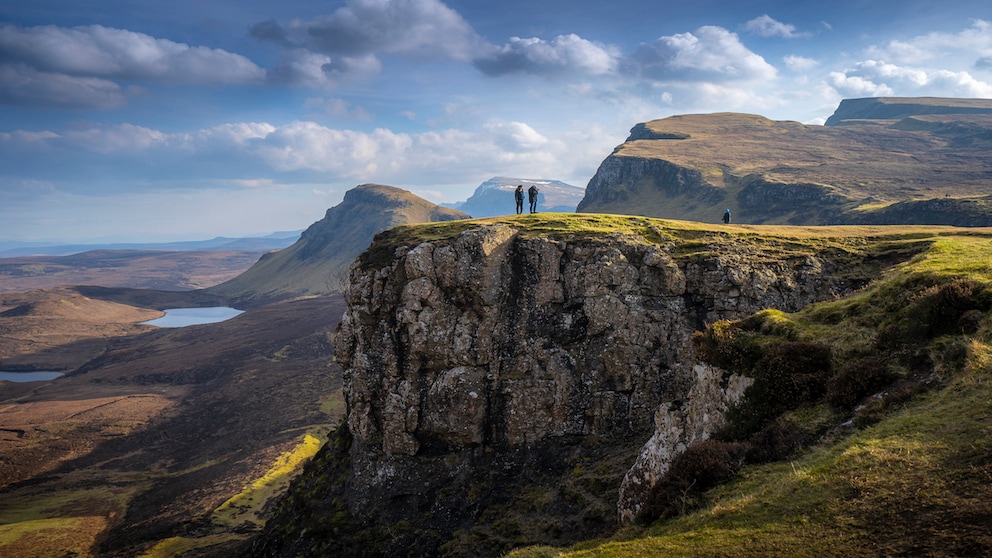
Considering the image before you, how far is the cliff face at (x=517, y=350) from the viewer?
1393 inches

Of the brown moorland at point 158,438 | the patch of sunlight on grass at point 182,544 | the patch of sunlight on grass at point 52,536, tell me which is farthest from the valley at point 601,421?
the patch of sunlight on grass at point 182,544

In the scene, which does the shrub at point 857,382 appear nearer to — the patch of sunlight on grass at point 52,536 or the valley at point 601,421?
the valley at point 601,421

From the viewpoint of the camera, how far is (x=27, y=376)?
16388 centimetres

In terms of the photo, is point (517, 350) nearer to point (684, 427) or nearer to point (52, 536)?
point (684, 427)

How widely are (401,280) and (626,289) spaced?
713 inches

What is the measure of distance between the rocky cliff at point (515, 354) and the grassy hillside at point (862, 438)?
15551 millimetres

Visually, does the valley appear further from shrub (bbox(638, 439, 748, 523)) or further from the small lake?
the small lake

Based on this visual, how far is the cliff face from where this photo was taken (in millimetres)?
35375

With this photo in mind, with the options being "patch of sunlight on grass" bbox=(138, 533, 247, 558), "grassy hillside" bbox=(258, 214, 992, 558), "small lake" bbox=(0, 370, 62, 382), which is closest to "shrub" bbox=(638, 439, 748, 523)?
"grassy hillside" bbox=(258, 214, 992, 558)

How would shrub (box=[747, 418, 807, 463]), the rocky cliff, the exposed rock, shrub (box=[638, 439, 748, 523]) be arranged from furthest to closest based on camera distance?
the rocky cliff < the exposed rock < shrub (box=[747, 418, 807, 463]) < shrub (box=[638, 439, 748, 523])

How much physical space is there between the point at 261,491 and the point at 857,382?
7262 cm

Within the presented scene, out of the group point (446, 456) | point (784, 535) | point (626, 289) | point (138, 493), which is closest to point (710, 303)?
point (626, 289)

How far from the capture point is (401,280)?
39688 mm

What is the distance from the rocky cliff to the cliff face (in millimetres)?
102
